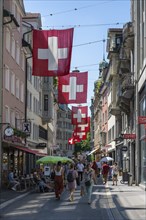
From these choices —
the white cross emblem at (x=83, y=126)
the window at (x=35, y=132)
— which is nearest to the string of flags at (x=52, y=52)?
the white cross emblem at (x=83, y=126)

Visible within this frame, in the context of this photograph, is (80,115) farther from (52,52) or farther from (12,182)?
(52,52)

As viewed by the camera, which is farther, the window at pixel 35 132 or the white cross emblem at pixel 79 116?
the window at pixel 35 132

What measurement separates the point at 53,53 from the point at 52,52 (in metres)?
0.06

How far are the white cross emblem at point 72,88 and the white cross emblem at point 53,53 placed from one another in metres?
7.21

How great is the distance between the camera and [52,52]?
67.9 ft

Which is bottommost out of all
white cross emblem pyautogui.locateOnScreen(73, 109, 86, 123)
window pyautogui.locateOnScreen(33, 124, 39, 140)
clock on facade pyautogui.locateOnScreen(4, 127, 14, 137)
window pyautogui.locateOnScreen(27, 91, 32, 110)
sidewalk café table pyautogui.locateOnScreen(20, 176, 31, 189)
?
sidewalk café table pyautogui.locateOnScreen(20, 176, 31, 189)

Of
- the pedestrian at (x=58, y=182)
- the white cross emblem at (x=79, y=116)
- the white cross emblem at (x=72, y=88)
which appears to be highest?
the white cross emblem at (x=72, y=88)

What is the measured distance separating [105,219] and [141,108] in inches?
626

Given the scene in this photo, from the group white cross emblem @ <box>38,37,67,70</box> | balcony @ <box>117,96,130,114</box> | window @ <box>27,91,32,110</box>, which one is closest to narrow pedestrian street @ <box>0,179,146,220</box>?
white cross emblem @ <box>38,37,67,70</box>

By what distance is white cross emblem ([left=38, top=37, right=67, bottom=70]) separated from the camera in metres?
20.6

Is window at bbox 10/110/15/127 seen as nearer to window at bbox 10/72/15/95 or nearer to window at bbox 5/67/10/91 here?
window at bbox 10/72/15/95

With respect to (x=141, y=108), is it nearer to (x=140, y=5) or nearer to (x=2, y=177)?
(x=140, y=5)

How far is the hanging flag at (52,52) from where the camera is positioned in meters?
20.5

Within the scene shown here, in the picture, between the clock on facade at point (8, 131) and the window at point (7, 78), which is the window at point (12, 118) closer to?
the window at point (7, 78)
